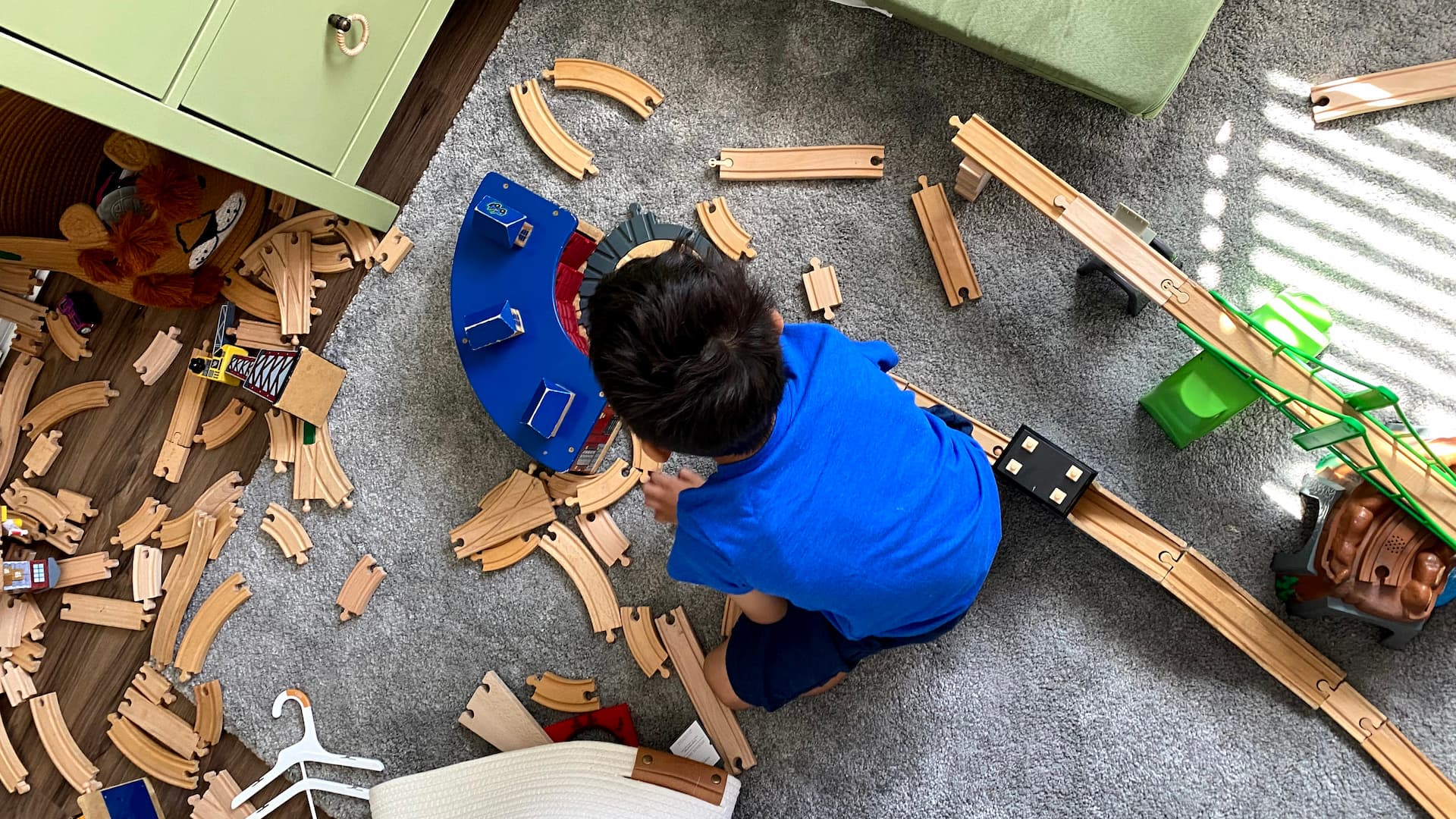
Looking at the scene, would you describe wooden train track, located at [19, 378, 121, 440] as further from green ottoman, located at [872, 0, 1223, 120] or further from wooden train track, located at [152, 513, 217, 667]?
green ottoman, located at [872, 0, 1223, 120]

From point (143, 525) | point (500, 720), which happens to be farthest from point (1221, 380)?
point (143, 525)

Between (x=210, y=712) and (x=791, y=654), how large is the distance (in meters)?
0.89

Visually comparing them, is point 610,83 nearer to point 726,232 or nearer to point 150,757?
point 726,232

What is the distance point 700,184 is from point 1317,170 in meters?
0.85

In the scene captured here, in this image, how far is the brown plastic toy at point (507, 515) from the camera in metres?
1.23

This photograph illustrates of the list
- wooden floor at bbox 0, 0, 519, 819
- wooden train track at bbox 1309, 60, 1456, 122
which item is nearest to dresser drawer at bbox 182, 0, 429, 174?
wooden floor at bbox 0, 0, 519, 819

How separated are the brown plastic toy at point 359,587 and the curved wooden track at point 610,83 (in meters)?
0.77

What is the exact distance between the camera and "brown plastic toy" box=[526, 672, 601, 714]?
47.6 inches

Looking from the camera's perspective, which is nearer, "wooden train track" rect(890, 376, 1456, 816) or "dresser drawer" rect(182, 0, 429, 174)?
"dresser drawer" rect(182, 0, 429, 174)

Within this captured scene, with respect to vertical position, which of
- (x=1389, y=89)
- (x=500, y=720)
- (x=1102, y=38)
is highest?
(x=1389, y=89)

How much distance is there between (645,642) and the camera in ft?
3.95

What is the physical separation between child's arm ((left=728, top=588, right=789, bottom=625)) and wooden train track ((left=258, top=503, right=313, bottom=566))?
67 centimetres

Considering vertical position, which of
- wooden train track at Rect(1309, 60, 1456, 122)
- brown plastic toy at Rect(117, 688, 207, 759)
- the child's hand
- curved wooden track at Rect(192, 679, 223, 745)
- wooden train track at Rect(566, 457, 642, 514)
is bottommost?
brown plastic toy at Rect(117, 688, 207, 759)

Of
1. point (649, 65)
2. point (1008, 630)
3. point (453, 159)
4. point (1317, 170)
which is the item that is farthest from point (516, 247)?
point (1317, 170)
